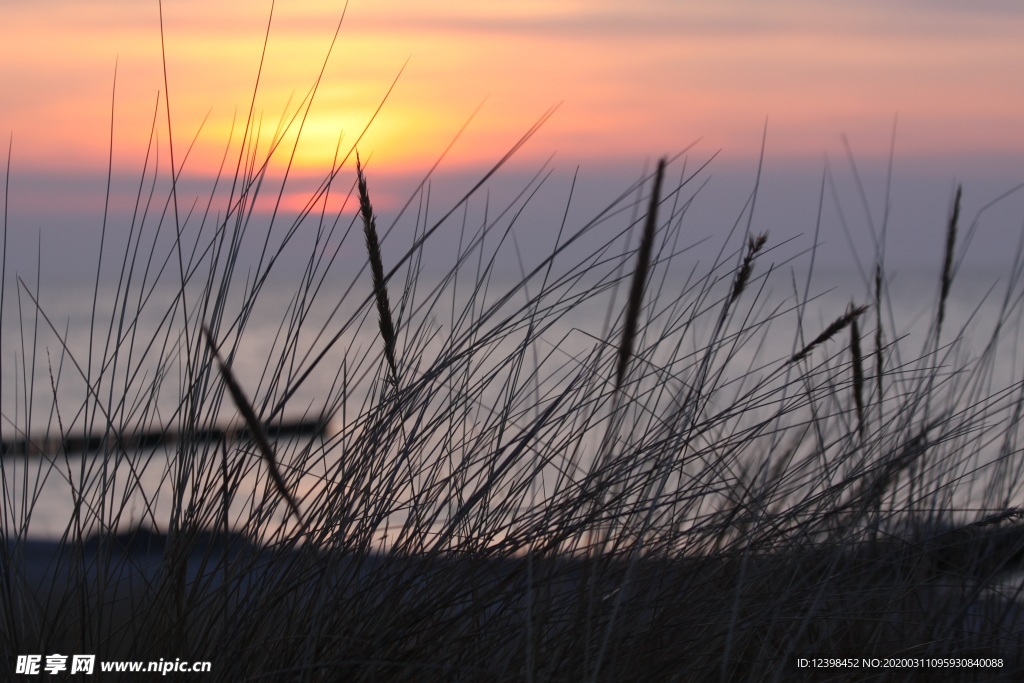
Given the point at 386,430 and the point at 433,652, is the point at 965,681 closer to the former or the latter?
the point at 433,652

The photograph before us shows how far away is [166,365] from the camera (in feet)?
5.18

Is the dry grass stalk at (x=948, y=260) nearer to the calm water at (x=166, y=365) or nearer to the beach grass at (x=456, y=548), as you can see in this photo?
the calm water at (x=166, y=365)

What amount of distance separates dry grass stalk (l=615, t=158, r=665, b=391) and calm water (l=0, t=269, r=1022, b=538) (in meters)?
0.19

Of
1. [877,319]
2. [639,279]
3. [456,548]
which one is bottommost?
[456,548]

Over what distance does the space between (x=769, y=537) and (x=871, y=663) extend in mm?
236

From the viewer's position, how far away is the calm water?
4.76 feet

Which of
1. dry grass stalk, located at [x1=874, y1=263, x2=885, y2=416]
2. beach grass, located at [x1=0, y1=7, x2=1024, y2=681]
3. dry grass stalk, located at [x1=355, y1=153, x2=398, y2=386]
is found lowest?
beach grass, located at [x1=0, y1=7, x2=1024, y2=681]

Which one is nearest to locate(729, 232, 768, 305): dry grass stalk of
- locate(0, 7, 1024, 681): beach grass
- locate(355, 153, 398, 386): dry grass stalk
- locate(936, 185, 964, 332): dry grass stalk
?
locate(0, 7, 1024, 681): beach grass

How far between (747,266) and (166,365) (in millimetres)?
957

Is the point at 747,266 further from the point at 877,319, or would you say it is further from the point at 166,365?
the point at 166,365

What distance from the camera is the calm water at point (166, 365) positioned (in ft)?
4.76

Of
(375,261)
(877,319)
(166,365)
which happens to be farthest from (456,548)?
(877,319)

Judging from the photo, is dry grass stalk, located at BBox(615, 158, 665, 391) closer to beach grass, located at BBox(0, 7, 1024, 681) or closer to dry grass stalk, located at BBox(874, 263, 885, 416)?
beach grass, located at BBox(0, 7, 1024, 681)

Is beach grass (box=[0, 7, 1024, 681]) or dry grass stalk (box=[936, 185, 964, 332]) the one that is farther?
dry grass stalk (box=[936, 185, 964, 332])
